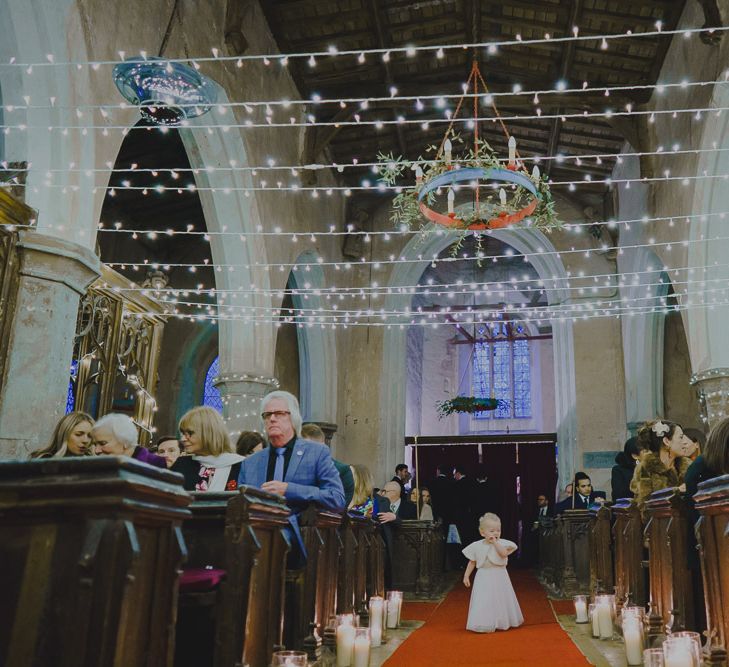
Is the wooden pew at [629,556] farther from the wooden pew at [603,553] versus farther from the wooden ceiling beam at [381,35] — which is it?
the wooden ceiling beam at [381,35]

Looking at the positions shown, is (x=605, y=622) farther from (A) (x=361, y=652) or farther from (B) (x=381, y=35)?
(B) (x=381, y=35)

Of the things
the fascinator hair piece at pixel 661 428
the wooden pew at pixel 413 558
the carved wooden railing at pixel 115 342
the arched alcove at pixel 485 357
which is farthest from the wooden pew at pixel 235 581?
the arched alcove at pixel 485 357

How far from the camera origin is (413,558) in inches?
290

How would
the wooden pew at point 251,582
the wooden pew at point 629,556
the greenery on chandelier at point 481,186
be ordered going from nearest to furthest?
1. the wooden pew at point 251,582
2. the wooden pew at point 629,556
3. the greenery on chandelier at point 481,186

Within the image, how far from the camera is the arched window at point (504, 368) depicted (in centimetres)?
1664

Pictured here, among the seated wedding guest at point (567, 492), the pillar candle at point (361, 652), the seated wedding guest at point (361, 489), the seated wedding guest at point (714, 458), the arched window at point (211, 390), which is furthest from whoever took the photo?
the arched window at point (211, 390)

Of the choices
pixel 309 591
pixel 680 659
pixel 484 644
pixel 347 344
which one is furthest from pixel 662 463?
pixel 347 344

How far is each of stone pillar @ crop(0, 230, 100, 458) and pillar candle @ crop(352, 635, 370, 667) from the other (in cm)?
245

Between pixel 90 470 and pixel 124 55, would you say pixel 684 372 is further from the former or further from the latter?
pixel 90 470

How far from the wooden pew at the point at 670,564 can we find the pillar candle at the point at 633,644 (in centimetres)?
13

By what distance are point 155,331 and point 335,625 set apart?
13.6 feet

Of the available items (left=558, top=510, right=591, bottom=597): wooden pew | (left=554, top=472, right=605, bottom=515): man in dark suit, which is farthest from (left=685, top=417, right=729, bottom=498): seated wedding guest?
(left=554, top=472, right=605, bottom=515): man in dark suit

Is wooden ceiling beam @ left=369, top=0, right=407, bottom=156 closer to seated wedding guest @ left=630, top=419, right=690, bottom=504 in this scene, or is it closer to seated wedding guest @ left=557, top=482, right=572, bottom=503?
seated wedding guest @ left=557, top=482, right=572, bottom=503

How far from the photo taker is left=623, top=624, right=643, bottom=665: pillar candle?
3.38m
